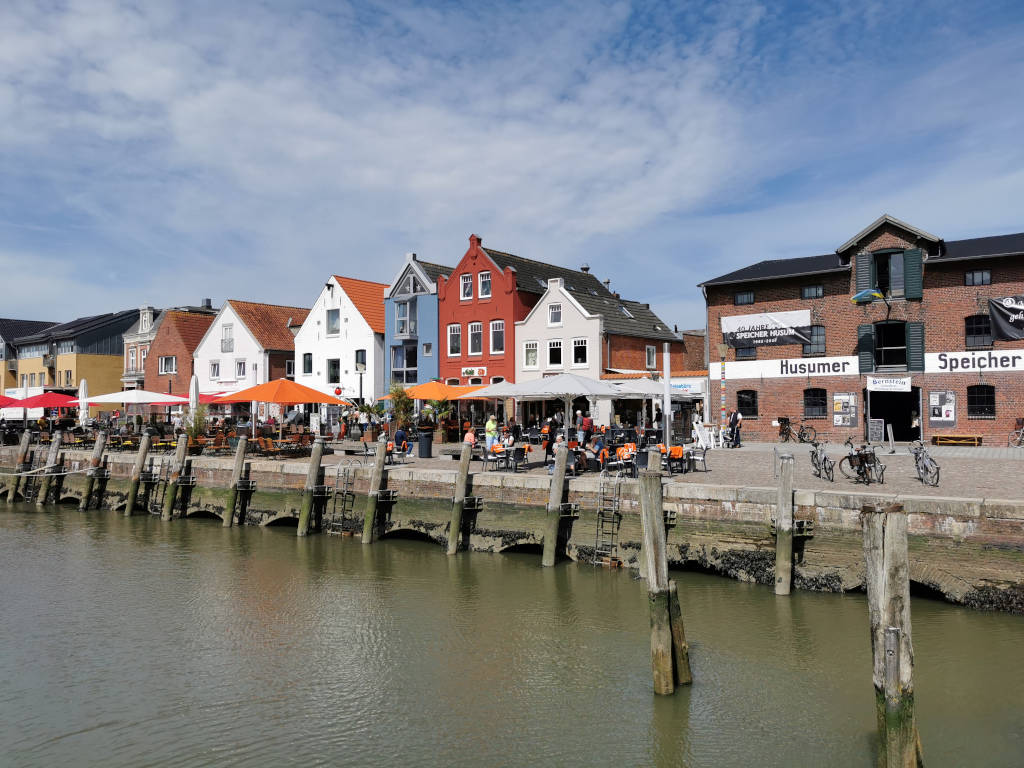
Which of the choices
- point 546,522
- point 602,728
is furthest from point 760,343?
point 602,728

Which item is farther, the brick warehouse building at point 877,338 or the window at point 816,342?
the window at point 816,342

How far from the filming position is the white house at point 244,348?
49062 mm

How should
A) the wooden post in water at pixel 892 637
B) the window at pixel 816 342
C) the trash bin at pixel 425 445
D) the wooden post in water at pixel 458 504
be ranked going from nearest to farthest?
the wooden post in water at pixel 892 637, the wooden post in water at pixel 458 504, the trash bin at pixel 425 445, the window at pixel 816 342

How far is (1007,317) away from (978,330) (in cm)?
108

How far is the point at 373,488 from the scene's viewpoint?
18391mm

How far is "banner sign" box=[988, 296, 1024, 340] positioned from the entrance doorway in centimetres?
380

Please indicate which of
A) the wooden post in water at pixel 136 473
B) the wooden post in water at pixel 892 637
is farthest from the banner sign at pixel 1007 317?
the wooden post in water at pixel 136 473

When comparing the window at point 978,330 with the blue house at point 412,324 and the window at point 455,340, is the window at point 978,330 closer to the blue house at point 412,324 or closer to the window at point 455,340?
the window at point 455,340

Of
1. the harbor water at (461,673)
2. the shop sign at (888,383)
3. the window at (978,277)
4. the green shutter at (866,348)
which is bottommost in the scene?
the harbor water at (461,673)

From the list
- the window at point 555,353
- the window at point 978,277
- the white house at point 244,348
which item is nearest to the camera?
Answer: the window at point 978,277

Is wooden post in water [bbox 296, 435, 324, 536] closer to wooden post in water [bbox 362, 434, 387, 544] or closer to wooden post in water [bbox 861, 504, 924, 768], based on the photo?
wooden post in water [bbox 362, 434, 387, 544]

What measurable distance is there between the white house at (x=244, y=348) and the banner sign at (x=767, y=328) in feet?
96.2

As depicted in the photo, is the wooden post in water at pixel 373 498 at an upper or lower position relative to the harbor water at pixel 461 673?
upper

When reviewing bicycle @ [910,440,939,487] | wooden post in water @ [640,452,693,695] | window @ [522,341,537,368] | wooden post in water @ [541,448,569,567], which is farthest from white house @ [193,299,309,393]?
wooden post in water @ [640,452,693,695]
